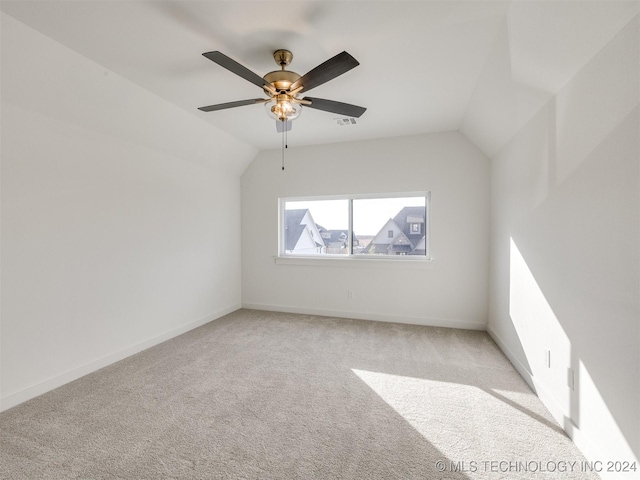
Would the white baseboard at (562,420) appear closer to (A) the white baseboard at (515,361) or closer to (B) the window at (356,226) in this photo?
(A) the white baseboard at (515,361)

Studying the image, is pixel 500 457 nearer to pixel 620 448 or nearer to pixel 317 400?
pixel 620 448

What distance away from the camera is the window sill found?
396 cm

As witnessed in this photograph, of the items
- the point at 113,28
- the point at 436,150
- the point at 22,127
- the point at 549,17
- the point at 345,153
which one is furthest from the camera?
the point at 345,153

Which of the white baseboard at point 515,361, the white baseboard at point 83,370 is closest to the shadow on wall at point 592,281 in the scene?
the white baseboard at point 515,361

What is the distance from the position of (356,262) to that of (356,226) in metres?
0.54

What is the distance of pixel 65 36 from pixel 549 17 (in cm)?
287

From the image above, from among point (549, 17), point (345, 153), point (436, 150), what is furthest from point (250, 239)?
point (549, 17)

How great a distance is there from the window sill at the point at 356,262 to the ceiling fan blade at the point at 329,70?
265 cm

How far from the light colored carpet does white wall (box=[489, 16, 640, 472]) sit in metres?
0.34

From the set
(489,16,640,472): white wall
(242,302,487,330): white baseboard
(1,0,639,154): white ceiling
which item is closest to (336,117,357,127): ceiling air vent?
(1,0,639,154): white ceiling

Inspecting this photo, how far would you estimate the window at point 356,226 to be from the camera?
412 cm

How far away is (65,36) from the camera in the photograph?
1944 mm

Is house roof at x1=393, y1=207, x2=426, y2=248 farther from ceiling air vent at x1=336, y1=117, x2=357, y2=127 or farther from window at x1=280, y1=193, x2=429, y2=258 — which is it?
ceiling air vent at x1=336, y1=117, x2=357, y2=127

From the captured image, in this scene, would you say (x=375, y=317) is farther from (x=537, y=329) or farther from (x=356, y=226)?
(x=537, y=329)
